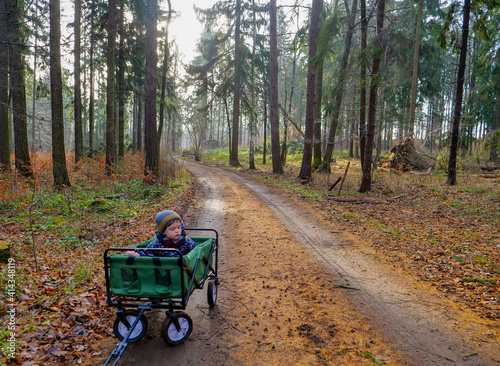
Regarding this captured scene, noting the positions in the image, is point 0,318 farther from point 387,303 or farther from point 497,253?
point 497,253

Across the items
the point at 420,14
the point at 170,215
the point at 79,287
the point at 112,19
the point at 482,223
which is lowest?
the point at 79,287

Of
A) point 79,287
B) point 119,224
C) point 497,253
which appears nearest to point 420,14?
point 497,253

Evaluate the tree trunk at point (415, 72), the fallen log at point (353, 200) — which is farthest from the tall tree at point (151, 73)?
the tree trunk at point (415, 72)

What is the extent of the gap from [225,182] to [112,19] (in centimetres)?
1004

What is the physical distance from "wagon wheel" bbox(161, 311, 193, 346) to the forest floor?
5.3 inches

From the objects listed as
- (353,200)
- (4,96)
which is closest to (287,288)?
(353,200)

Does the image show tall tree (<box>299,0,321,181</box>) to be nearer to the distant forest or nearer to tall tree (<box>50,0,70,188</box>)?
the distant forest

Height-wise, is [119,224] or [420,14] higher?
[420,14]

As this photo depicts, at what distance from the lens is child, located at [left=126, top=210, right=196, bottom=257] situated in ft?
12.4

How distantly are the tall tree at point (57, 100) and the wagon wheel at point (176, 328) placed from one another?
395 inches

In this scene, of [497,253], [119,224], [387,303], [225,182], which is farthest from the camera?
[225,182]

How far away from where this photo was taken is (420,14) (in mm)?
18500

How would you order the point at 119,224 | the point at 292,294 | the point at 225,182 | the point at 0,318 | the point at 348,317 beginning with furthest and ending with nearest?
the point at 225,182 < the point at 119,224 < the point at 292,294 < the point at 348,317 < the point at 0,318

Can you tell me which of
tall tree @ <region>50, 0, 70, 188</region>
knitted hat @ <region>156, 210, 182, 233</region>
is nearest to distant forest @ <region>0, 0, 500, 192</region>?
tall tree @ <region>50, 0, 70, 188</region>
